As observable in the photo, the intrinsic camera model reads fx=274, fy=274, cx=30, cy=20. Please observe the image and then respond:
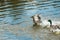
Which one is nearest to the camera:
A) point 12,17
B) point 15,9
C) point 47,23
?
point 47,23

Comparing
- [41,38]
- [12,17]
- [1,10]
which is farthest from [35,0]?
[41,38]

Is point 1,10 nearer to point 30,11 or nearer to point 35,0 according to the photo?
point 30,11

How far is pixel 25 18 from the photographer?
18.3 metres

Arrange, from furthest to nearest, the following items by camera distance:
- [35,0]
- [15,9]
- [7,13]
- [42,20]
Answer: [35,0] → [15,9] → [7,13] → [42,20]

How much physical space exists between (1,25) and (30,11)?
4.05 metres

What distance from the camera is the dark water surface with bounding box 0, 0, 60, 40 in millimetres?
14519

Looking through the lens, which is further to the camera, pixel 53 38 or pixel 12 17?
pixel 12 17

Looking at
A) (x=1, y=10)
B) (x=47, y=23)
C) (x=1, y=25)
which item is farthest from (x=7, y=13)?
(x=47, y=23)

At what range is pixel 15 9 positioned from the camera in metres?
21.7

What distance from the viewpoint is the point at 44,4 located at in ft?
74.6

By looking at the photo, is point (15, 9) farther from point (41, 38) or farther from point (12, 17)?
point (41, 38)

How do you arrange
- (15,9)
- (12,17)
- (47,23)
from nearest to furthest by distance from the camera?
(47,23) → (12,17) → (15,9)

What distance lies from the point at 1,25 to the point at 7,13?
3.28 metres

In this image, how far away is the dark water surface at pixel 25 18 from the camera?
14.5m
